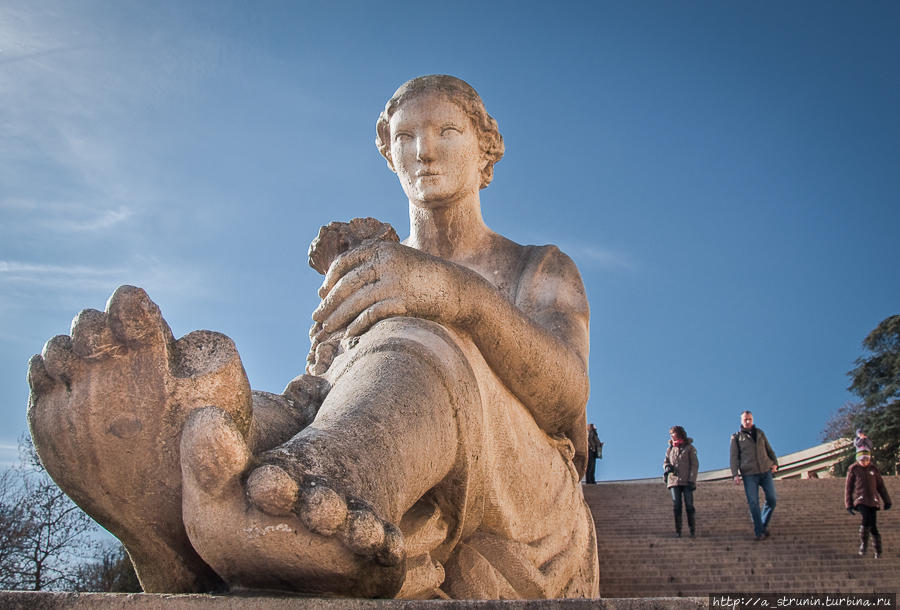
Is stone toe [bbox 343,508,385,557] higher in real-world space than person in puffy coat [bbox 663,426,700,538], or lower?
lower

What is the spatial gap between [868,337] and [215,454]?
30978 millimetres

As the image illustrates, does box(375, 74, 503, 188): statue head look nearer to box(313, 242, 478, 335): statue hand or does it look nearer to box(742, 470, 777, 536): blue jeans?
box(313, 242, 478, 335): statue hand

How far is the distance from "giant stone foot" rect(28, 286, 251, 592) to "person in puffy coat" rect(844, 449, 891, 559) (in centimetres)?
871

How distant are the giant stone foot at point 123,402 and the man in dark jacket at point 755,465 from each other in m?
8.63

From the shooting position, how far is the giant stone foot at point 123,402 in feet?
5.90

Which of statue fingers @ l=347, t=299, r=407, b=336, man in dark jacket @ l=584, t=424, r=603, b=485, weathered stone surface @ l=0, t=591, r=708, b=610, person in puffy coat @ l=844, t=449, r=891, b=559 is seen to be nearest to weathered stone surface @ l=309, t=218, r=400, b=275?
statue fingers @ l=347, t=299, r=407, b=336

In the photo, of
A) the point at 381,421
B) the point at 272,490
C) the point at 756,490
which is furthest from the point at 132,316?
the point at 756,490

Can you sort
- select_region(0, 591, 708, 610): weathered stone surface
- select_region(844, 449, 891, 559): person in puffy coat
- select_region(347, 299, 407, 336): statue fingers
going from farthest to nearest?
select_region(844, 449, 891, 559): person in puffy coat
select_region(347, 299, 407, 336): statue fingers
select_region(0, 591, 708, 610): weathered stone surface

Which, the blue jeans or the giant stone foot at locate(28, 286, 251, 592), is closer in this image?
the giant stone foot at locate(28, 286, 251, 592)

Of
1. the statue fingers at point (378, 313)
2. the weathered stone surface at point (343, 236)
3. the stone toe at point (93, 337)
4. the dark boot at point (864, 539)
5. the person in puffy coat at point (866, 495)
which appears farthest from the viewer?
the dark boot at point (864, 539)

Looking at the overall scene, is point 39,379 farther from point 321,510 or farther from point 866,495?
point 866,495

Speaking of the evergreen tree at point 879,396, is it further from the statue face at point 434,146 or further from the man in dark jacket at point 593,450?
the statue face at point 434,146

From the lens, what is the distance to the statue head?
3.69 metres

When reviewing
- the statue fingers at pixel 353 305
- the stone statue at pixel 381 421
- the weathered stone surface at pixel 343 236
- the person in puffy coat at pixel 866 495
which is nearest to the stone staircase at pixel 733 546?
the person in puffy coat at pixel 866 495
